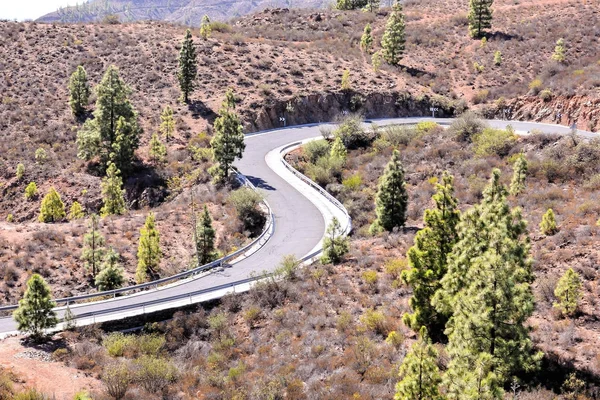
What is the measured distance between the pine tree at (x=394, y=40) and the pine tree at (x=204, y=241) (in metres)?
52.5

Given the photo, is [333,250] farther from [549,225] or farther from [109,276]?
[109,276]

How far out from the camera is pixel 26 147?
178 ft

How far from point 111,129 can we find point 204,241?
907 inches

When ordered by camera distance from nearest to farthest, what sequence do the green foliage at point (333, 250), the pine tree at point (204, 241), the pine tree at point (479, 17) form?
the green foliage at point (333, 250) < the pine tree at point (204, 241) < the pine tree at point (479, 17)

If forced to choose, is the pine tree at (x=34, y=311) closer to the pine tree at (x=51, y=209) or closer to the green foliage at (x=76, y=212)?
the pine tree at (x=51, y=209)

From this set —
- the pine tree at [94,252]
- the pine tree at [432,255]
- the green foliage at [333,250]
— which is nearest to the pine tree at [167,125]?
the pine tree at [94,252]

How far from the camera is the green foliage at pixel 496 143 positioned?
42875 millimetres

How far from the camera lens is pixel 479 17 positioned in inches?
3174

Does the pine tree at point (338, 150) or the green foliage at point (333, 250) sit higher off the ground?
the pine tree at point (338, 150)

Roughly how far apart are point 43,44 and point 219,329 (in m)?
65.6

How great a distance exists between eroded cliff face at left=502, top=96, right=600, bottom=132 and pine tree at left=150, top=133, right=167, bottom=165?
1504 inches

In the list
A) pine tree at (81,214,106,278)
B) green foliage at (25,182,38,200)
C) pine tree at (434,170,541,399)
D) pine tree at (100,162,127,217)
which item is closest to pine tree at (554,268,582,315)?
pine tree at (434,170,541,399)

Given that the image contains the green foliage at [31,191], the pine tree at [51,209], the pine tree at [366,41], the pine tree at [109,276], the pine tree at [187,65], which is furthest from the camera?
the pine tree at [366,41]

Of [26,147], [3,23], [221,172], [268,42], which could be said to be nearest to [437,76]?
[268,42]
